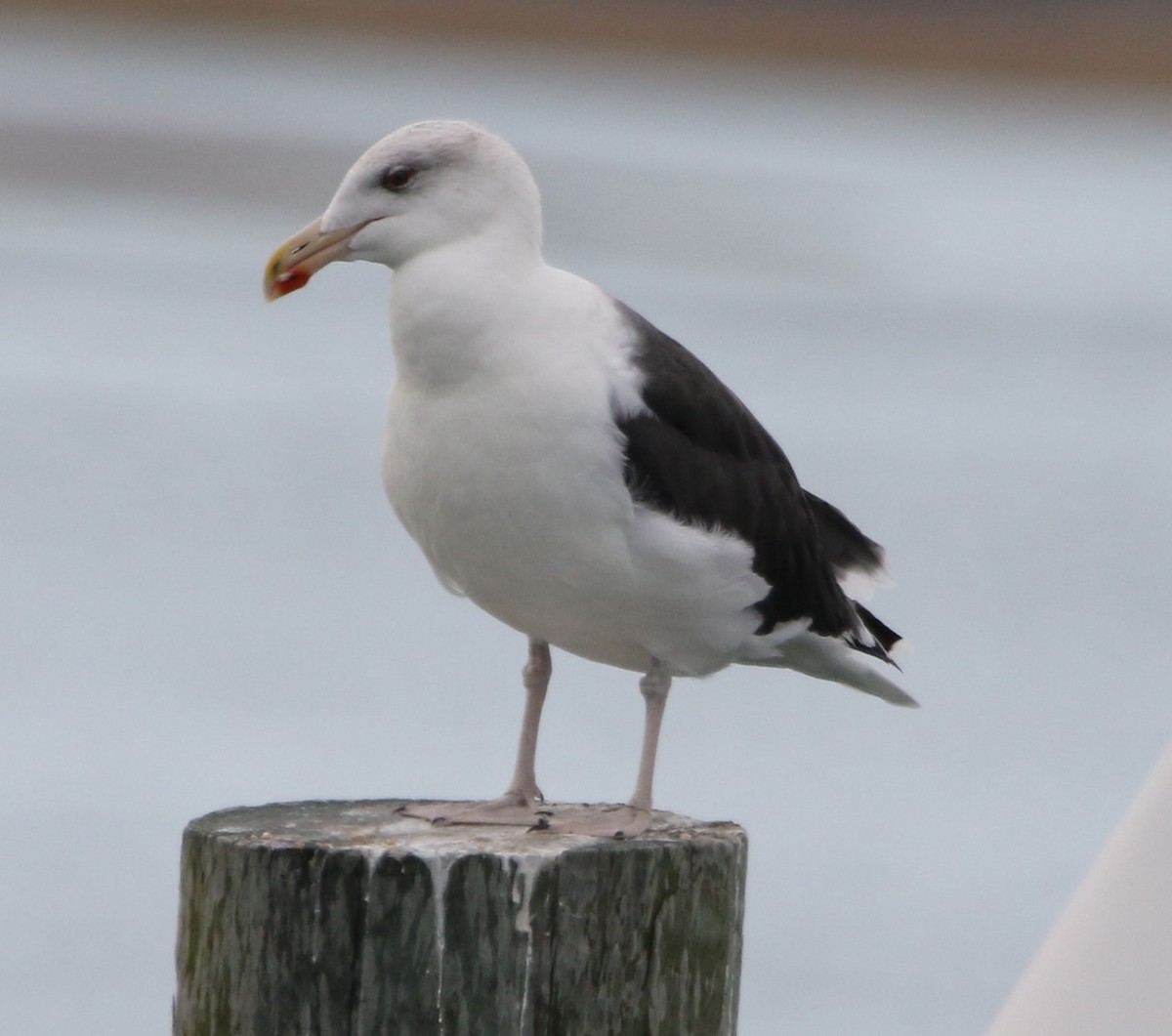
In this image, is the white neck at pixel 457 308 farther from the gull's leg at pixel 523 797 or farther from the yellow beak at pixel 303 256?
the gull's leg at pixel 523 797

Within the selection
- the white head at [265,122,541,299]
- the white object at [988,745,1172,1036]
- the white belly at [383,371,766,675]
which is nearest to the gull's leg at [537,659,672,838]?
the white belly at [383,371,766,675]

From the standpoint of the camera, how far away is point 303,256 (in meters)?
4.12

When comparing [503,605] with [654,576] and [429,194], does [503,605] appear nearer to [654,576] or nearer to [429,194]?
[654,576]

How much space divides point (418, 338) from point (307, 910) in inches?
46.3

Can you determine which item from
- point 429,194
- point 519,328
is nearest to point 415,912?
point 519,328

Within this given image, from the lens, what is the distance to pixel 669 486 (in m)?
Answer: 4.11

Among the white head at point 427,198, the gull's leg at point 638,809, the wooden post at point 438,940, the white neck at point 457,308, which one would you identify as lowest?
the wooden post at point 438,940

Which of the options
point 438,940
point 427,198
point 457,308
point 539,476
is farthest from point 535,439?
point 438,940

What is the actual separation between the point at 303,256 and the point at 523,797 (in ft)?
3.85

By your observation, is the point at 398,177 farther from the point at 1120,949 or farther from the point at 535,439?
the point at 1120,949

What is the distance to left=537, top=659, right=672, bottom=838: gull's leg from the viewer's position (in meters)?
3.82

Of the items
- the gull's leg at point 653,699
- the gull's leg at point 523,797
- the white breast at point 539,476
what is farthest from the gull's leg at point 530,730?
the white breast at point 539,476

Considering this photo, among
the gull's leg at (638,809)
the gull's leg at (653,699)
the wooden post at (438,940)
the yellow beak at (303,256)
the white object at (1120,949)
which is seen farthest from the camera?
A: the gull's leg at (653,699)

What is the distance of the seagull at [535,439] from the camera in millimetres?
3914
